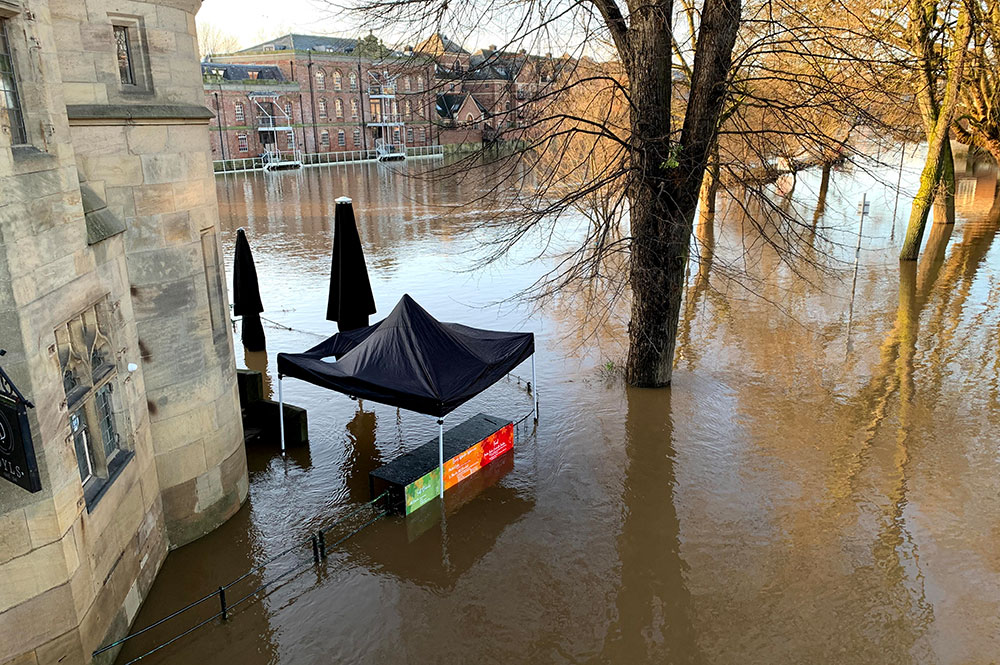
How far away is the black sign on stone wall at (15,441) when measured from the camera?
511 cm

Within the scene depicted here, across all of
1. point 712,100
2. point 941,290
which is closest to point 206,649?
point 712,100

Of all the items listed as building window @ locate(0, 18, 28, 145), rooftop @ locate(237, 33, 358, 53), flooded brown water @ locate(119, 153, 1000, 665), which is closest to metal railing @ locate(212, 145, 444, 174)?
rooftop @ locate(237, 33, 358, 53)

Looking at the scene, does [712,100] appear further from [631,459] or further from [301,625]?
[301,625]

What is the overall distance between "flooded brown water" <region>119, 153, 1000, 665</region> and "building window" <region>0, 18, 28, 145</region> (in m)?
4.77

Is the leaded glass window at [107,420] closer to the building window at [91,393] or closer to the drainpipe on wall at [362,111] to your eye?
the building window at [91,393]

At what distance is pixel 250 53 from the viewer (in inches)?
2968

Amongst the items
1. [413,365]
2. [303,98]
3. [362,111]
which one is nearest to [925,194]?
[413,365]

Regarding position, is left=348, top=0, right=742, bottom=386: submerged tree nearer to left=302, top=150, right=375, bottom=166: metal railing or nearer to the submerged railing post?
the submerged railing post

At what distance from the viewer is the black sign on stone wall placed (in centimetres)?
511

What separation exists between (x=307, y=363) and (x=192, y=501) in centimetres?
247

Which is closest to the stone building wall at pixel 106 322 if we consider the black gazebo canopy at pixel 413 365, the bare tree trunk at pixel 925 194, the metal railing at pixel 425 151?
the black gazebo canopy at pixel 413 365

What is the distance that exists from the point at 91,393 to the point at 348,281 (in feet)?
22.6

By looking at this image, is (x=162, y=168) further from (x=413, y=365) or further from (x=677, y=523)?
(x=677, y=523)

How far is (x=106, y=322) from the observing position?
7.41m
